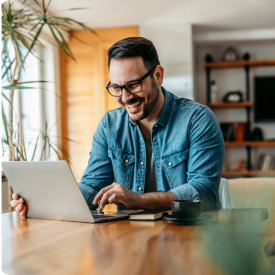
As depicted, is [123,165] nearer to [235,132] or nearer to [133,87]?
[133,87]

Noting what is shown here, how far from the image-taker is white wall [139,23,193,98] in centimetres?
402

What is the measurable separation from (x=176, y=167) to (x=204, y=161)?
0.15m

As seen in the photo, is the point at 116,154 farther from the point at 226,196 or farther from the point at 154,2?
the point at 154,2

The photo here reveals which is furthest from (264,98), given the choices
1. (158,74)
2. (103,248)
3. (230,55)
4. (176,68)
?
(103,248)

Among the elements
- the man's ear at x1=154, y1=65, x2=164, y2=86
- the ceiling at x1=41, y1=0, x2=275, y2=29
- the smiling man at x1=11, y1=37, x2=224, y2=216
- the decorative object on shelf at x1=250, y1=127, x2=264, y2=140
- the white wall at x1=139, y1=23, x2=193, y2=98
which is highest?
the ceiling at x1=41, y1=0, x2=275, y2=29

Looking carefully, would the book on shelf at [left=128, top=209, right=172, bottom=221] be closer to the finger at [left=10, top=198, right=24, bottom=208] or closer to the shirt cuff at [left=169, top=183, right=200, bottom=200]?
the shirt cuff at [left=169, top=183, right=200, bottom=200]

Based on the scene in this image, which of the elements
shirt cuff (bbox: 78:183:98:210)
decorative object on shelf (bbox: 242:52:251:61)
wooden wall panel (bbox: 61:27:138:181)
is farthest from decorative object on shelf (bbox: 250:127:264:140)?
shirt cuff (bbox: 78:183:98:210)

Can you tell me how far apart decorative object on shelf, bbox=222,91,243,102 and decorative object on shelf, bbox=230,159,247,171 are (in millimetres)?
852

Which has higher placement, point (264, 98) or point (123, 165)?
point (264, 98)

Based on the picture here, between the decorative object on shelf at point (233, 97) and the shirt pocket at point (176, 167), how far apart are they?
11.5 ft

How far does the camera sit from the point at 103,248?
639mm

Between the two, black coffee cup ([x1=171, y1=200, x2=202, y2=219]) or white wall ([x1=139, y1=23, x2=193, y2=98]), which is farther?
white wall ([x1=139, y1=23, x2=193, y2=98])

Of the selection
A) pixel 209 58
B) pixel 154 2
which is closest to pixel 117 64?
pixel 154 2

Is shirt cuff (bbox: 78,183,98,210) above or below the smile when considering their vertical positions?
below
